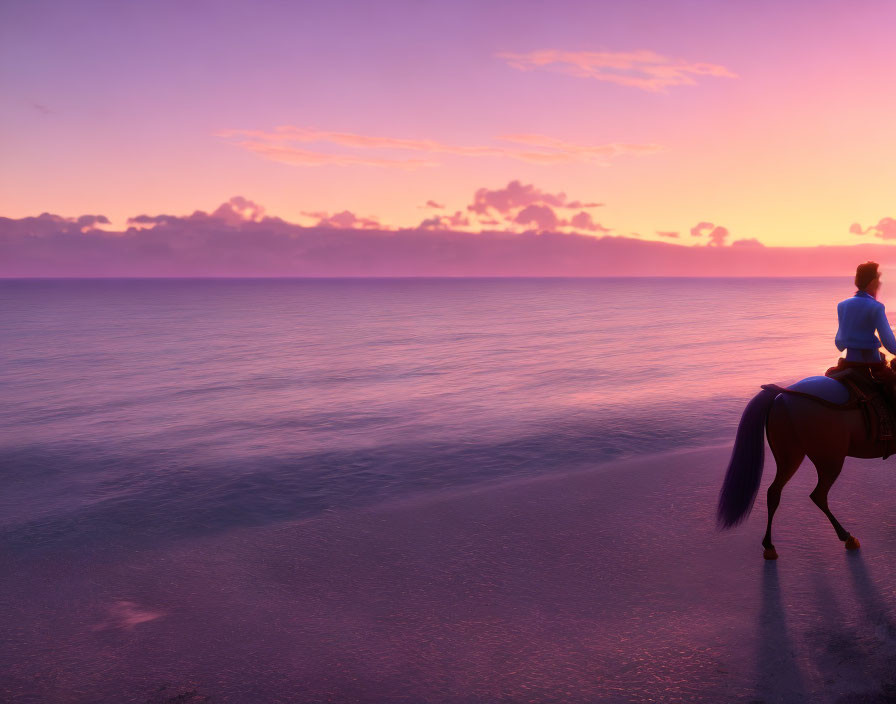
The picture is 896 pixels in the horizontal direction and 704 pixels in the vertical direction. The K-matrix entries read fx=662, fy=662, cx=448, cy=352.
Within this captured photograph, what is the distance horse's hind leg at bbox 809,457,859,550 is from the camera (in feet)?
22.5

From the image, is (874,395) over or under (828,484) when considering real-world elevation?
over

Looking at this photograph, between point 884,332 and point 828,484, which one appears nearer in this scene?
point 884,332

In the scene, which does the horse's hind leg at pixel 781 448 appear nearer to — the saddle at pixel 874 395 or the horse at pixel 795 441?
the horse at pixel 795 441

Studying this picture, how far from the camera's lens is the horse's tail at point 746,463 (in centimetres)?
692

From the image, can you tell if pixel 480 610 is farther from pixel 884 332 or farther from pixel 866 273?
pixel 866 273

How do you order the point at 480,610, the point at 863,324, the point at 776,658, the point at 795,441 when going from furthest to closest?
the point at 863,324, the point at 795,441, the point at 480,610, the point at 776,658

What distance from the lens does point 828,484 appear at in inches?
275

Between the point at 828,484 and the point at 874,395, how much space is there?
1.05 m

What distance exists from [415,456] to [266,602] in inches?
→ 234

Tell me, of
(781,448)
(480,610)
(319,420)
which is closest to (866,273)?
(781,448)

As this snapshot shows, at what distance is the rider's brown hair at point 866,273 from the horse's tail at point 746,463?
1.51 m

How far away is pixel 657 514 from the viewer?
27.7 feet

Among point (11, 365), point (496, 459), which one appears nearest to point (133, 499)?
point (496, 459)

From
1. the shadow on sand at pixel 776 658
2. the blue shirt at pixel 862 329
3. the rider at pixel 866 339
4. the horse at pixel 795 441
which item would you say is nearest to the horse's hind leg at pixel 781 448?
the horse at pixel 795 441
